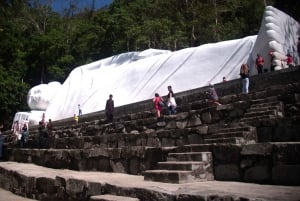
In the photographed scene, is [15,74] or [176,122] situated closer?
[176,122]

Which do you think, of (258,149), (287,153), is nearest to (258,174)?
(258,149)

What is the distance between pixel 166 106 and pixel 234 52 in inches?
171

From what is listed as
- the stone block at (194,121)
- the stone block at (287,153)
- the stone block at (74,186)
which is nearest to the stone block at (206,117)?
the stone block at (194,121)

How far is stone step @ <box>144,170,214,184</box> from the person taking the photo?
482 centimetres

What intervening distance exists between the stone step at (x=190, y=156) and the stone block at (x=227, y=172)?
17cm

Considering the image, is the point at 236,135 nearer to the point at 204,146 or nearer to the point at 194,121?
the point at 204,146

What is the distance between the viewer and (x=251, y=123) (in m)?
6.37

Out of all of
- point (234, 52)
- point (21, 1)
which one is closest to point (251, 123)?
point (21, 1)

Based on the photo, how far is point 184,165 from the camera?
5113 millimetres

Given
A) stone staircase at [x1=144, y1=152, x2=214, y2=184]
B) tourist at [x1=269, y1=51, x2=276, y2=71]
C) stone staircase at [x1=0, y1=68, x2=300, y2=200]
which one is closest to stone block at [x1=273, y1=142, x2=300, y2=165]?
stone staircase at [x1=0, y1=68, x2=300, y2=200]

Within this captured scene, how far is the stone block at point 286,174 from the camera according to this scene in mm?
4141

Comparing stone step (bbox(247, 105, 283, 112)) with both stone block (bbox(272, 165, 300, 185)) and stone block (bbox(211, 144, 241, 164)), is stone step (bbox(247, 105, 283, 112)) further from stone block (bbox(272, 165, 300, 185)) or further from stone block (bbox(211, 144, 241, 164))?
stone block (bbox(272, 165, 300, 185))

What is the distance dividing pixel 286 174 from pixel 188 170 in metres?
1.22

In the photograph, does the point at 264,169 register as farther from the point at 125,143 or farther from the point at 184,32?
the point at 184,32
